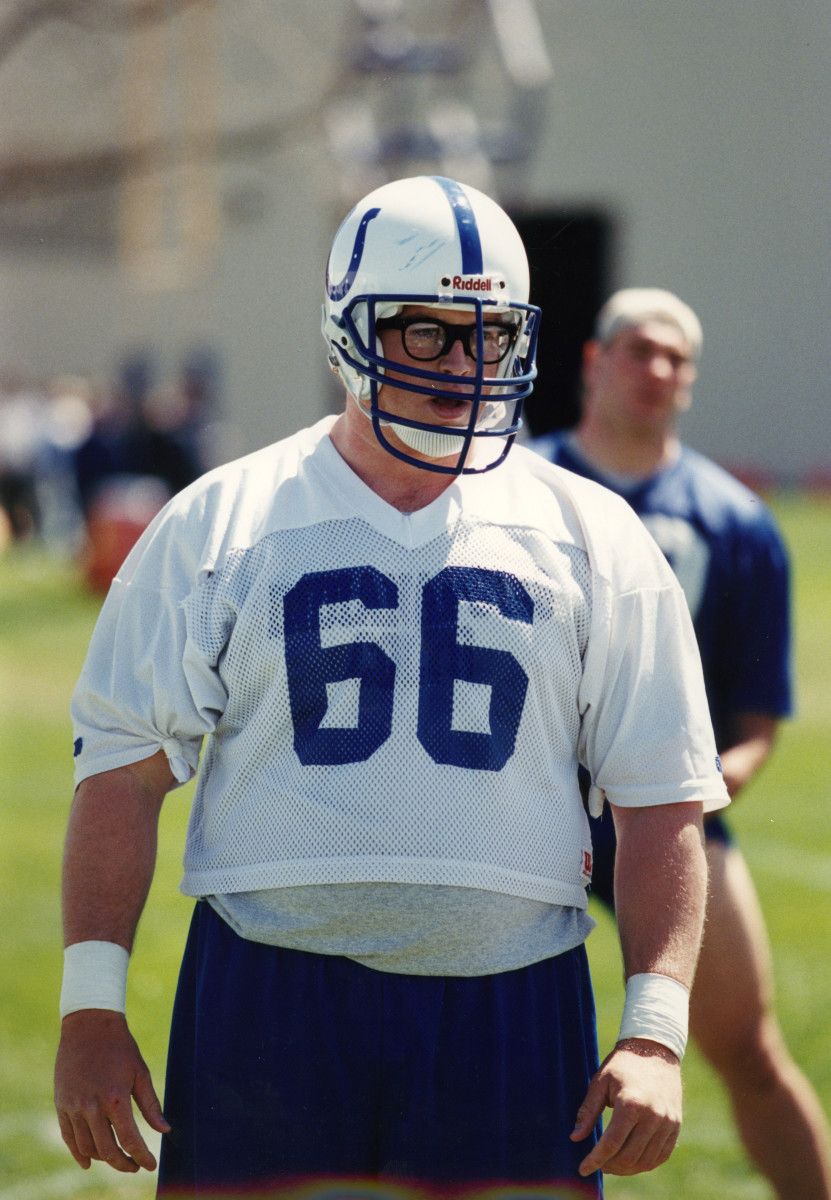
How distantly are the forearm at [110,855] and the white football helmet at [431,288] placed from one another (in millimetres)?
629

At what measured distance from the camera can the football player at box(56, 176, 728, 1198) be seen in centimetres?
203

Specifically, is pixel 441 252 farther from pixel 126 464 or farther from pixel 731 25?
pixel 731 25

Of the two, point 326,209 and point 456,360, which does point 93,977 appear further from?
point 326,209

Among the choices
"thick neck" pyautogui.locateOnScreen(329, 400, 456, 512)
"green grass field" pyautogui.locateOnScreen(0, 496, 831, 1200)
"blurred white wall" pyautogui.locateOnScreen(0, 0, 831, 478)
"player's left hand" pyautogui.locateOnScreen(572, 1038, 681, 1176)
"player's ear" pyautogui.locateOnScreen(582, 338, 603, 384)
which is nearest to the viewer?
"player's left hand" pyautogui.locateOnScreen(572, 1038, 681, 1176)

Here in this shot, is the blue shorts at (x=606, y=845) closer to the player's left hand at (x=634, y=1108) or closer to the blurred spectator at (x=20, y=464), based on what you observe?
the player's left hand at (x=634, y=1108)

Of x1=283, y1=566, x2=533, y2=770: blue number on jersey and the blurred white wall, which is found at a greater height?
x1=283, y1=566, x2=533, y2=770: blue number on jersey

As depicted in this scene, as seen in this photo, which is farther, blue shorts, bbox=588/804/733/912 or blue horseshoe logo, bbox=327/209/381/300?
blue shorts, bbox=588/804/733/912

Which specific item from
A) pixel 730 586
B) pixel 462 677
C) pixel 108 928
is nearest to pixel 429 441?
pixel 462 677

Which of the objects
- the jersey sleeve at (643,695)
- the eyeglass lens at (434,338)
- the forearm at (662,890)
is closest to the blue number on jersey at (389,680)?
the jersey sleeve at (643,695)

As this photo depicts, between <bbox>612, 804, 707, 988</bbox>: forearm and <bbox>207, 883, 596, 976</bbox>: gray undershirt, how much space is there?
0.14 m

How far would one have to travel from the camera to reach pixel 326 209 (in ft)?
78.8

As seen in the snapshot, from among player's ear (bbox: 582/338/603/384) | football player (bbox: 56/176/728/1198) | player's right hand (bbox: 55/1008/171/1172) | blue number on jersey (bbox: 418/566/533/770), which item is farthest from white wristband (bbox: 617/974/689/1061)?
player's ear (bbox: 582/338/603/384)

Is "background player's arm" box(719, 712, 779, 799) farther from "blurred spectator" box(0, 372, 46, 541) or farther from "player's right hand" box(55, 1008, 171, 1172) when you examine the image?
"blurred spectator" box(0, 372, 46, 541)

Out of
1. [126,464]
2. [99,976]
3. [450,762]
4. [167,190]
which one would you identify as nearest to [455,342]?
[450,762]
